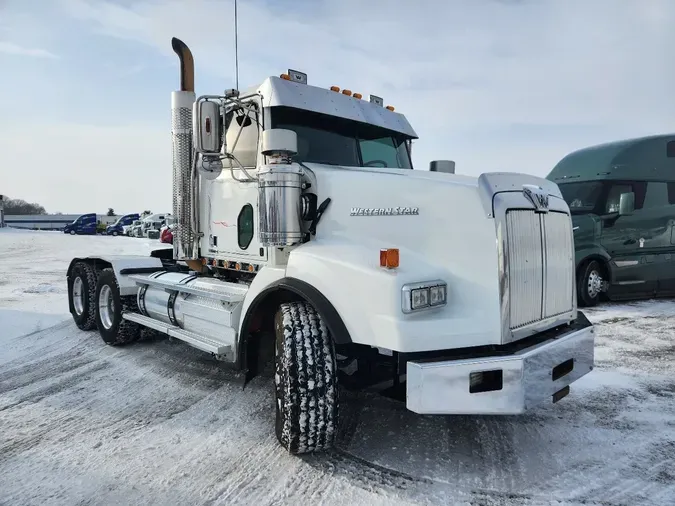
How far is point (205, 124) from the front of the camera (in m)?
3.80

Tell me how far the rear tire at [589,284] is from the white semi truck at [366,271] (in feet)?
17.7

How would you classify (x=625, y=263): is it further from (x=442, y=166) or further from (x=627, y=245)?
(x=442, y=166)

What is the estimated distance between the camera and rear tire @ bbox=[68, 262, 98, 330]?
668 cm

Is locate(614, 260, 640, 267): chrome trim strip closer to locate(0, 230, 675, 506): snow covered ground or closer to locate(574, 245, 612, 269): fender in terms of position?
locate(574, 245, 612, 269): fender

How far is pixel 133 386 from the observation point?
15.0ft

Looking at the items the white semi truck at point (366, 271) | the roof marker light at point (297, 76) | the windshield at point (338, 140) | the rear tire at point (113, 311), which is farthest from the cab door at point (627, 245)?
the rear tire at point (113, 311)

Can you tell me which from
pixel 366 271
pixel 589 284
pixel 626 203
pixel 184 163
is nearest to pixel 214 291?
pixel 184 163

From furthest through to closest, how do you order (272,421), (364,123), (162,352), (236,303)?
1. (162,352)
2. (364,123)
3. (236,303)
4. (272,421)

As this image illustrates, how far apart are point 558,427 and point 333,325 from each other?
1.99 metres

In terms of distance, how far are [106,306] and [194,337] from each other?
2569mm

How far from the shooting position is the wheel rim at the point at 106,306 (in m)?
6.29

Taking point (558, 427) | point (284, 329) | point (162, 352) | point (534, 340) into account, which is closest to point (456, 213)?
point (534, 340)

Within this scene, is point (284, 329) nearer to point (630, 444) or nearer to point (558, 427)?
point (558, 427)

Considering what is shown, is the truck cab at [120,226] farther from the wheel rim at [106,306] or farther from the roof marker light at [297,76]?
the roof marker light at [297,76]
